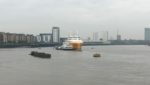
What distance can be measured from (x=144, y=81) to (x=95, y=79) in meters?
3.93

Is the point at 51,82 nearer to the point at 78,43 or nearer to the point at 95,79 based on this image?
the point at 95,79

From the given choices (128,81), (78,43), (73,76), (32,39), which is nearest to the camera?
(128,81)

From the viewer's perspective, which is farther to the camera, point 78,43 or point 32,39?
point 32,39

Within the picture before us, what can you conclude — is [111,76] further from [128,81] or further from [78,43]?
[78,43]

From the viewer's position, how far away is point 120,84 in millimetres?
26984

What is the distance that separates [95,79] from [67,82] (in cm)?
292

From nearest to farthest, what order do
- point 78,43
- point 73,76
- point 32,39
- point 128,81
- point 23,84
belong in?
point 23,84 < point 128,81 < point 73,76 < point 78,43 < point 32,39

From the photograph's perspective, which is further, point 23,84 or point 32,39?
point 32,39

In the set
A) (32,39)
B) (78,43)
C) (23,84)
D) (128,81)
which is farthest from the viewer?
(32,39)

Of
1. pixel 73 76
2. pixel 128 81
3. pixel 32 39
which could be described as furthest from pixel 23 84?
pixel 32 39

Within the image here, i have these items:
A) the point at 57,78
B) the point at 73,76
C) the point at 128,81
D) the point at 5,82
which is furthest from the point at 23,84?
the point at 128,81

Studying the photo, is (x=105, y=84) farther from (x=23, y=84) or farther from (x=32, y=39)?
(x=32, y=39)

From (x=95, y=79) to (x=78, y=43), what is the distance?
216 feet

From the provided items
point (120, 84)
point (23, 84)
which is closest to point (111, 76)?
point (120, 84)
